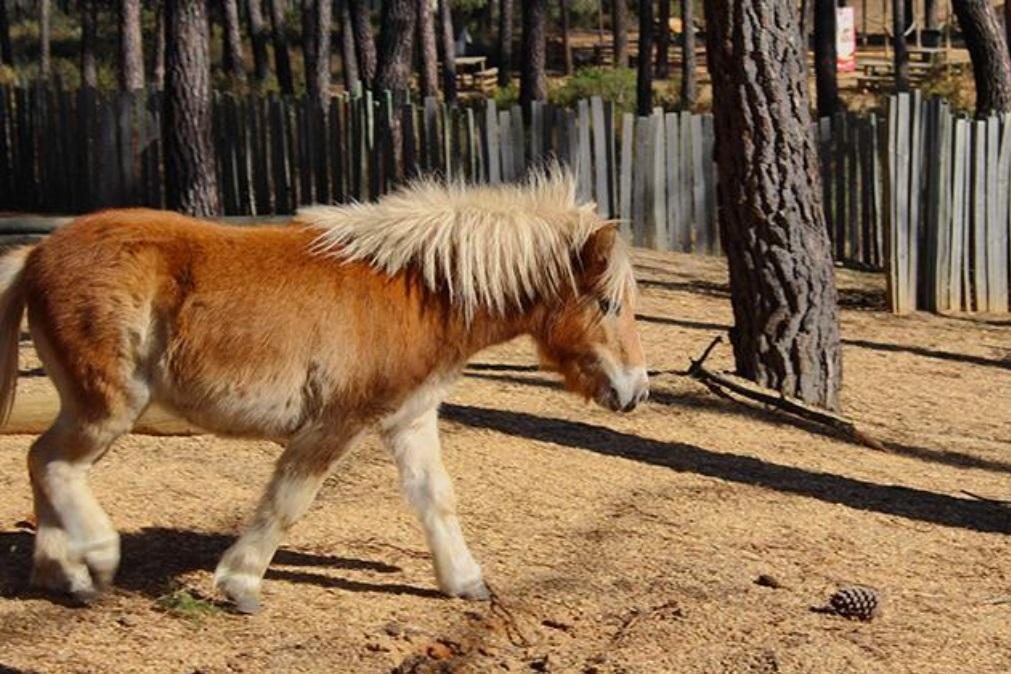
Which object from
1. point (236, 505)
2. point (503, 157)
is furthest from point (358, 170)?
point (236, 505)

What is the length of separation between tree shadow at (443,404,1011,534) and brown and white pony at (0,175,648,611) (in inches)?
90.4

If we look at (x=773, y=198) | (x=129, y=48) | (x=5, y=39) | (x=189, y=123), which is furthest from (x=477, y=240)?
(x=5, y=39)

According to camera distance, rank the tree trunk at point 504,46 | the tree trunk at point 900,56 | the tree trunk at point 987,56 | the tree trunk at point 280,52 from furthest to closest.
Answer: the tree trunk at point 504,46
the tree trunk at point 900,56
the tree trunk at point 280,52
the tree trunk at point 987,56

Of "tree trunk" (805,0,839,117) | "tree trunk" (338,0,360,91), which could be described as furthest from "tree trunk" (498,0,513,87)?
"tree trunk" (805,0,839,117)

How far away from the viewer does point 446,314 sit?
6031 millimetres

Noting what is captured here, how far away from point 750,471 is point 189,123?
11.5 m

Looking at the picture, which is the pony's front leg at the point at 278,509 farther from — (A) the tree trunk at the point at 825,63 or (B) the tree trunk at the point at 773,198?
(A) the tree trunk at the point at 825,63

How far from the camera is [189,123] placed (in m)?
18.5

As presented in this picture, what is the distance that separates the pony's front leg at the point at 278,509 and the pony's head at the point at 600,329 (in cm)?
91

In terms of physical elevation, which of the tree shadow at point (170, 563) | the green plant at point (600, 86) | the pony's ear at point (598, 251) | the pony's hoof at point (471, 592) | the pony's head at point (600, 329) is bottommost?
the pony's hoof at point (471, 592)

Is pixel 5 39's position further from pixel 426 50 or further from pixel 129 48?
pixel 129 48

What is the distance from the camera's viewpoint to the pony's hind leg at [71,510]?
229 inches

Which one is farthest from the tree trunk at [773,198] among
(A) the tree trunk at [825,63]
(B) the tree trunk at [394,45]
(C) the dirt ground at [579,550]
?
(A) the tree trunk at [825,63]

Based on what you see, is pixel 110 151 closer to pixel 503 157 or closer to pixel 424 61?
pixel 503 157
